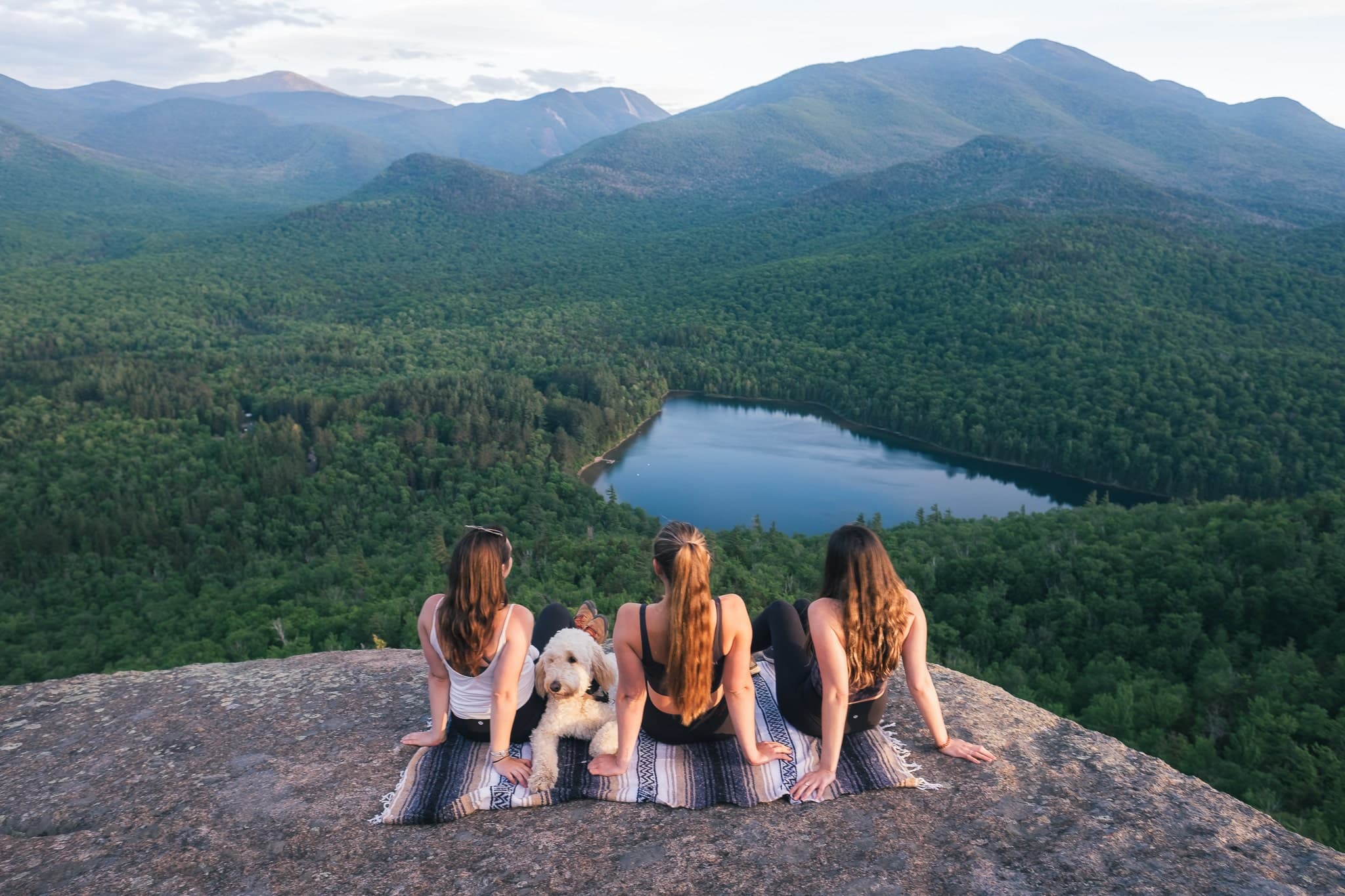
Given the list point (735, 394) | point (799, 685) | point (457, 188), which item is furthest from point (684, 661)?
point (457, 188)

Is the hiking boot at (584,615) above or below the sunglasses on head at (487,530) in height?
below

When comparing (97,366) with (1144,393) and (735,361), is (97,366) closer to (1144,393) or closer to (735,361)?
(735,361)

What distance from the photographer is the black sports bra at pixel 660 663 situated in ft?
14.3

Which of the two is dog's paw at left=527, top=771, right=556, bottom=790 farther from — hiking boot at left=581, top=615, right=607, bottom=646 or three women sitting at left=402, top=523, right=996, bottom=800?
hiking boot at left=581, top=615, right=607, bottom=646

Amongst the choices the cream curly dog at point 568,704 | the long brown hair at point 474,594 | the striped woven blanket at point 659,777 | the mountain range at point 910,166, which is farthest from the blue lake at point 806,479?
the mountain range at point 910,166

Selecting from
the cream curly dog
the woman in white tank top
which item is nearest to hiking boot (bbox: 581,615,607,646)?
the woman in white tank top

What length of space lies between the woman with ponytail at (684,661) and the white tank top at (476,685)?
63 centimetres

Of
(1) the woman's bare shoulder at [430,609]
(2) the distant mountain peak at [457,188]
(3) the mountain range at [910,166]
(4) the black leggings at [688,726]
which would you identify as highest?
(3) the mountain range at [910,166]

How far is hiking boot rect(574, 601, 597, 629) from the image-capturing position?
216 inches

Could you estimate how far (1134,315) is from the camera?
2135 inches

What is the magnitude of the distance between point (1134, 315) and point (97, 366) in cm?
6734

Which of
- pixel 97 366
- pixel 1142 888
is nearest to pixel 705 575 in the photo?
pixel 1142 888

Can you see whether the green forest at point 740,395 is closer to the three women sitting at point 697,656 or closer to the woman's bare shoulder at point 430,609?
the three women sitting at point 697,656

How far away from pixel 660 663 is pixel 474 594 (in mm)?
1123
